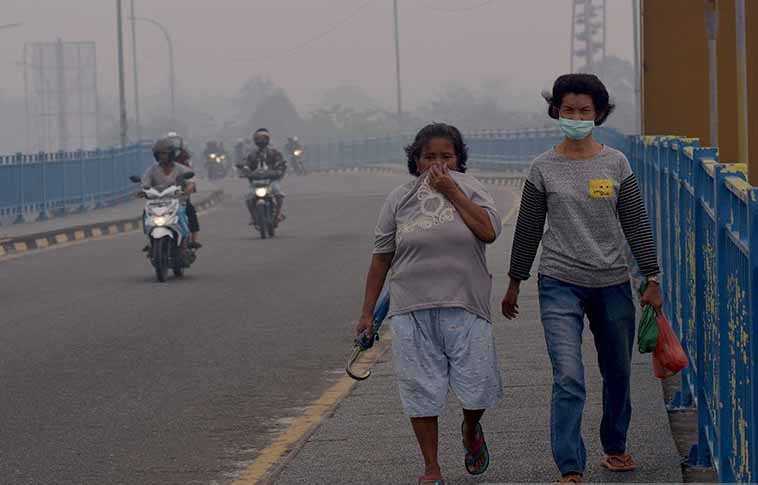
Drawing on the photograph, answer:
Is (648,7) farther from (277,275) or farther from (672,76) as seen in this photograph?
(277,275)

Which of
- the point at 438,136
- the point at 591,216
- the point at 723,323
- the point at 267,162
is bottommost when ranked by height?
the point at 723,323

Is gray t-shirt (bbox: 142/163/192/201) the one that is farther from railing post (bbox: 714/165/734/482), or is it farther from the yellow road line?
railing post (bbox: 714/165/734/482)

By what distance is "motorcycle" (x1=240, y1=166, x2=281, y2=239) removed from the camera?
→ 26688 mm

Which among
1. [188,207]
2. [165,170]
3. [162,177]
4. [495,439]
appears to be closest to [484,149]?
[188,207]

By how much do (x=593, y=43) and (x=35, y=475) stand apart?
8654cm

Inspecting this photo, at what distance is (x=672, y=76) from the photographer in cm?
1552

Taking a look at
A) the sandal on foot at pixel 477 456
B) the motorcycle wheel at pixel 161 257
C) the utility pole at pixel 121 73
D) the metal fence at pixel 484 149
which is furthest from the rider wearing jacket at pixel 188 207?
the utility pole at pixel 121 73

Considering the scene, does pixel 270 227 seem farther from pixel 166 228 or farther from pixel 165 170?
pixel 166 228

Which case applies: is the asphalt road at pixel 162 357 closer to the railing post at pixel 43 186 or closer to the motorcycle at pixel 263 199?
the motorcycle at pixel 263 199

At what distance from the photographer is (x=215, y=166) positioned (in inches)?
2832

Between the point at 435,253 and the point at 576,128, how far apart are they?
0.74 metres

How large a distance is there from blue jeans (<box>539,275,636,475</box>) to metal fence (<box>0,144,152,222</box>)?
80.8ft

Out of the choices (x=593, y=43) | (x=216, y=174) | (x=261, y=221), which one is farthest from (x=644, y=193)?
(x=593, y=43)

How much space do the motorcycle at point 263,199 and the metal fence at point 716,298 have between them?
56.1 feet
